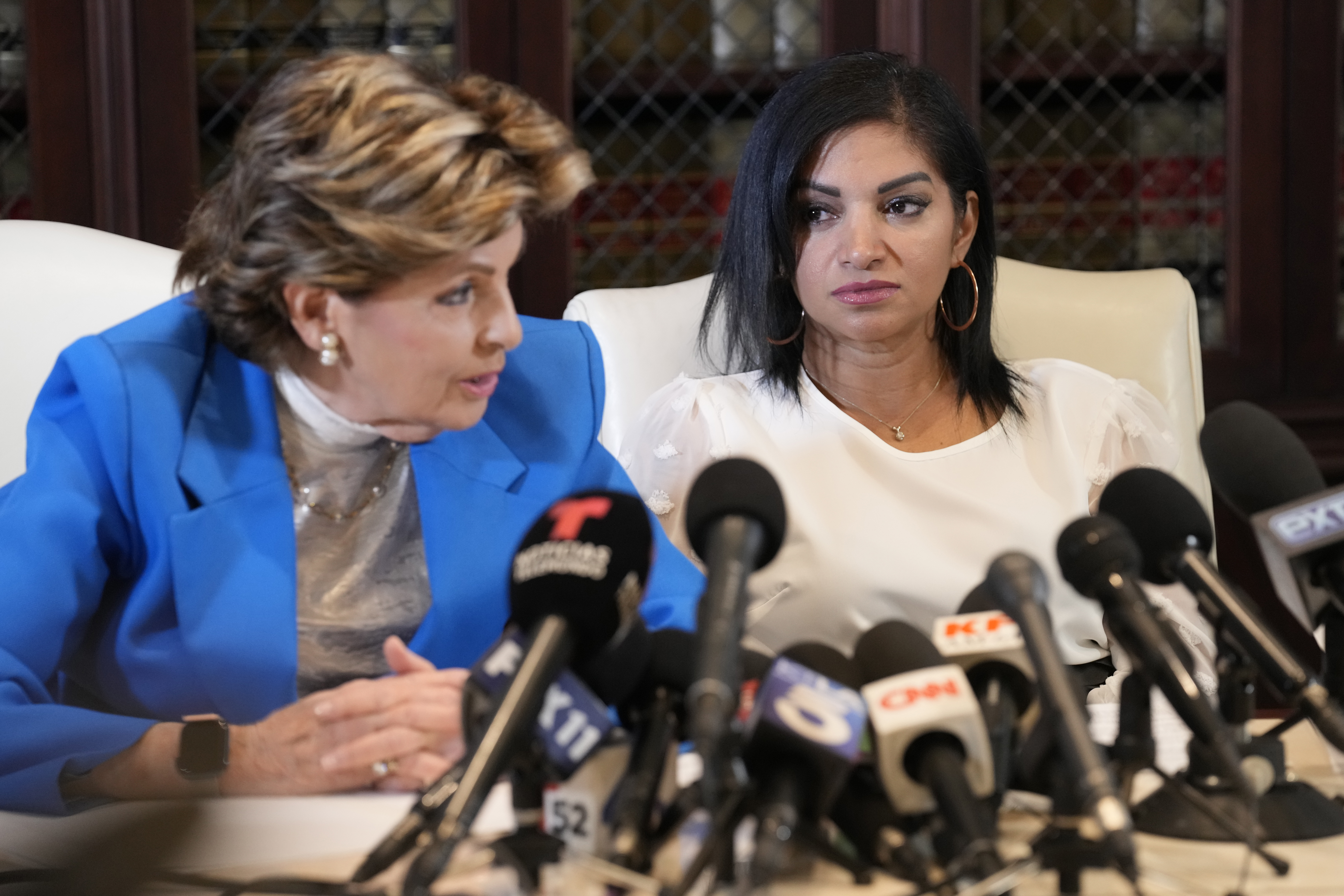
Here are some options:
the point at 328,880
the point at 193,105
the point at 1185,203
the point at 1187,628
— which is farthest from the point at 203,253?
the point at 1185,203

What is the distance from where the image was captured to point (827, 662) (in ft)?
2.99

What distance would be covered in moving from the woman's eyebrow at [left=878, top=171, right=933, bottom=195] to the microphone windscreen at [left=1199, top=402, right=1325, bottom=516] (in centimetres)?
76

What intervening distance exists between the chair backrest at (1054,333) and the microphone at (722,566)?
1070 millimetres

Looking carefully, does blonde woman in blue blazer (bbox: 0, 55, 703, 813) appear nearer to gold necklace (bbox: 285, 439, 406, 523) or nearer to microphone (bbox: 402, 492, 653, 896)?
gold necklace (bbox: 285, 439, 406, 523)

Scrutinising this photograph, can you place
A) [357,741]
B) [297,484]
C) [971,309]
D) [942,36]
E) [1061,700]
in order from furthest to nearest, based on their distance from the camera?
[942,36]
[971,309]
[297,484]
[357,741]
[1061,700]

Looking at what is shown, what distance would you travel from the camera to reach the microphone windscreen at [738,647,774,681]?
905mm

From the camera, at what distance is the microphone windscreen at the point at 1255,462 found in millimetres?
983

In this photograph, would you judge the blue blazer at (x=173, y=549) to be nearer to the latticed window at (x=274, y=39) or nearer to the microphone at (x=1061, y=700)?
the microphone at (x=1061, y=700)

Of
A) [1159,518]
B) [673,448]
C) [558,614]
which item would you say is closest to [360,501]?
[673,448]

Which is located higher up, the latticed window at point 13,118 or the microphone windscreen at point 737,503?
the latticed window at point 13,118

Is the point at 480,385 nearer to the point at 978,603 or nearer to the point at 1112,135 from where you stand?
the point at 978,603

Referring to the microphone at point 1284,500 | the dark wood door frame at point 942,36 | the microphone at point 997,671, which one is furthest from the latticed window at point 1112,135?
the microphone at point 997,671

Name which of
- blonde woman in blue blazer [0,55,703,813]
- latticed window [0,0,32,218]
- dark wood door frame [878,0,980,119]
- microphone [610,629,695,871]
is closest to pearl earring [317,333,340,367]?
blonde woman in blue blazer [0,55,703,813]

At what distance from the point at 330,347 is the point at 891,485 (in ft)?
2.66
